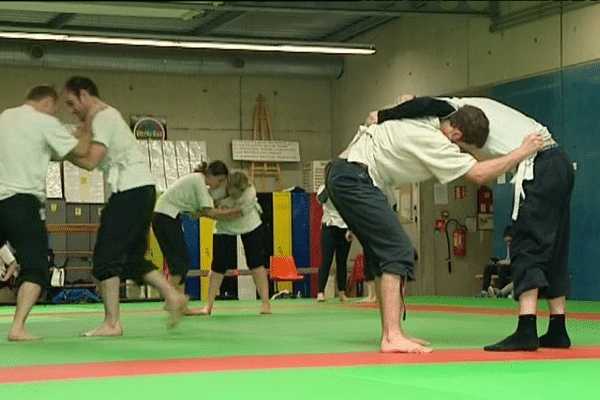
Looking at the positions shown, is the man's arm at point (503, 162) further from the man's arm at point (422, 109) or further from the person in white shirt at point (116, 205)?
the person in white shirt at point (116, 205)

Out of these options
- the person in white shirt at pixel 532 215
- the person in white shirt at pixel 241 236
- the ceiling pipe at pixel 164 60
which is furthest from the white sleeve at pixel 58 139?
the ceiling pipe at pixel 164 60

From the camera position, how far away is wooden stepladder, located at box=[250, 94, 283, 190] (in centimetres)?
2117

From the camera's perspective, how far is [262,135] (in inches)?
840

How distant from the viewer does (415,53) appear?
18.7m

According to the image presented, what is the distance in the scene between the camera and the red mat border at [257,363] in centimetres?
530

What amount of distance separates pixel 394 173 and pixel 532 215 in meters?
0.81

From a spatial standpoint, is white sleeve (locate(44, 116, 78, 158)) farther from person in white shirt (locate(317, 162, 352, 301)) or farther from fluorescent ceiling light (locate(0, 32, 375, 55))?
fluorescent ceiling light (locate(0, 32, 375, 55))

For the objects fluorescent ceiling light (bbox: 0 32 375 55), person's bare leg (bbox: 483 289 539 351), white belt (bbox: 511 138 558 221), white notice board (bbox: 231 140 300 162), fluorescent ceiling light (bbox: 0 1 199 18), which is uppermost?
fluorescent ceiling light (bbox: 0 1 199 18)

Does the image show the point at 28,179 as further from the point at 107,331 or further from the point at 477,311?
the point at 477,311

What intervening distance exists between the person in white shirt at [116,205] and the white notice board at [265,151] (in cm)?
1272

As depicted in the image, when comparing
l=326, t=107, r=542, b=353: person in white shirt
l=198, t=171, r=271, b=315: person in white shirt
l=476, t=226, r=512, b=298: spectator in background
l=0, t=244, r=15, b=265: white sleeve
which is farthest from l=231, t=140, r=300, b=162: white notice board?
l=326, t=107, r=542, b=353: person in white shirt

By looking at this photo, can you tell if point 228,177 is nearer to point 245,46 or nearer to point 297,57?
point 245,46

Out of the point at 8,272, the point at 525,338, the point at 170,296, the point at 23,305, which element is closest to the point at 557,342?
the point at 525,338

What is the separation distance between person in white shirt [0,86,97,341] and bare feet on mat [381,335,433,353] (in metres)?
2.68
